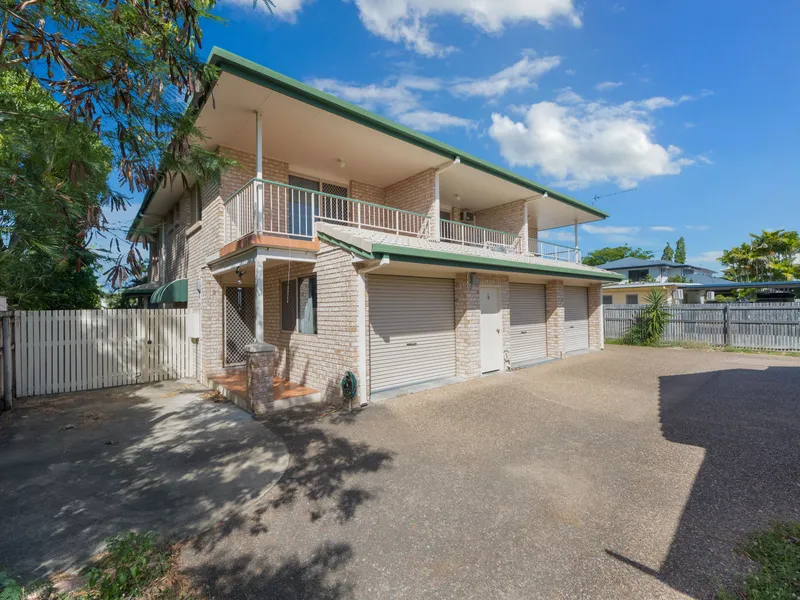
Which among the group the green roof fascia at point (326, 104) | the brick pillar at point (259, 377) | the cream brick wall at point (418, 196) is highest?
the green roof fascia at point (326, 104)

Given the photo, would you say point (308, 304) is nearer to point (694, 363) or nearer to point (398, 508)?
point (398, 508)

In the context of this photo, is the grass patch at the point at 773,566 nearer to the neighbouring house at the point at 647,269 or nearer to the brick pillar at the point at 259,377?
the brick pillar at the point at 259,377

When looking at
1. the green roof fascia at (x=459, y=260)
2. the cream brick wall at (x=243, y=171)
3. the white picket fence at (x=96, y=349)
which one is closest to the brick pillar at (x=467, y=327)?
the green roof fascia at (x=459, y=260)

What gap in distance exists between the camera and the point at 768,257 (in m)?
26.0

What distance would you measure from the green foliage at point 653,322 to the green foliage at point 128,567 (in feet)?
61.6

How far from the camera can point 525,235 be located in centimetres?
1381

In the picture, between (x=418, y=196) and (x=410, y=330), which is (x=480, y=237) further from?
(x=410, y=330)

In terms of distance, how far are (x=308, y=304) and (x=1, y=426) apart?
18.9ft

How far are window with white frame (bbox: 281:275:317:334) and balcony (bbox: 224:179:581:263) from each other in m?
1.15

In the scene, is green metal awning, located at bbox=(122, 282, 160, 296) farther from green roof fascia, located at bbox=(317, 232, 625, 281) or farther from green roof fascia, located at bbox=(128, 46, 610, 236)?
green roof fascia, located at bbox=(317, 232, 625, 281)

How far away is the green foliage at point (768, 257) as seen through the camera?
2464cm

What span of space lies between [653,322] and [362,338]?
15256mm

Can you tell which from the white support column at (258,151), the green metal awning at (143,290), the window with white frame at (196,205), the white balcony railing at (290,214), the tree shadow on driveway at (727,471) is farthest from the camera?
the green metal awning at (143,290)

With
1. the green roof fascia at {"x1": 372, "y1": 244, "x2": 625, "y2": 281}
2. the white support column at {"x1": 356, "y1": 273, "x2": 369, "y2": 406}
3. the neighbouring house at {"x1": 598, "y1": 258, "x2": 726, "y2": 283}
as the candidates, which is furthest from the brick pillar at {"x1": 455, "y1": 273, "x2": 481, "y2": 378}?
the neighbouring house at {"x1": 598, "y1": 258, "x2": 726, "y2": 283}
